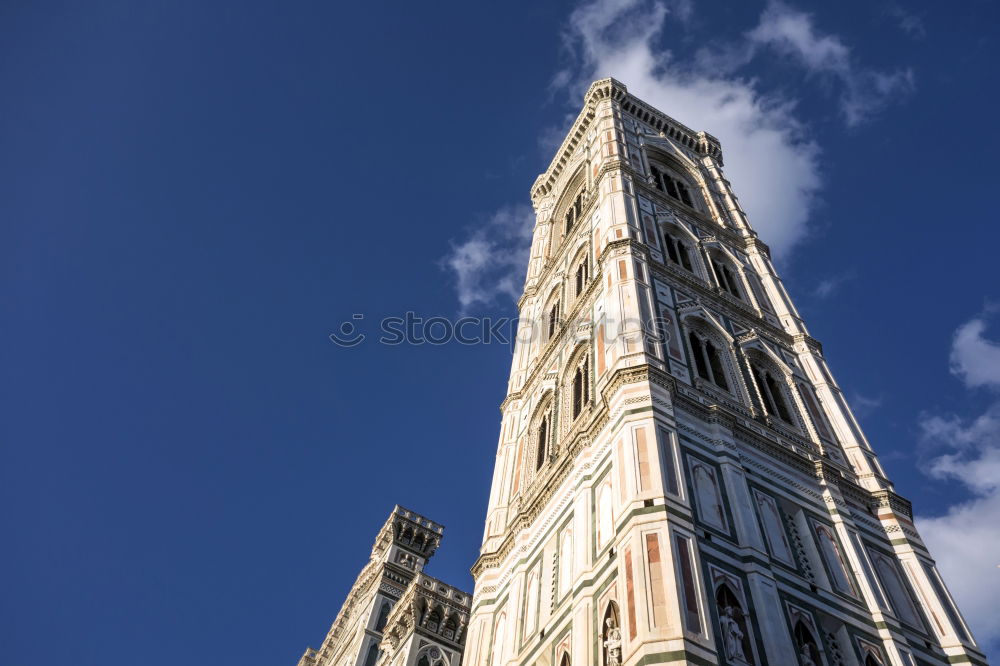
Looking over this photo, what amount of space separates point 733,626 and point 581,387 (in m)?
7.63

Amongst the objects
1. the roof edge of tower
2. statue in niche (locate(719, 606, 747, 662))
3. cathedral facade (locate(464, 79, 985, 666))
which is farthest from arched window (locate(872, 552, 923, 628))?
the roof edge of tower

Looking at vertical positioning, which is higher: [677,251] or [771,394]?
[677,251]

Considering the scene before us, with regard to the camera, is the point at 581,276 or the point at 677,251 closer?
the point at 677,251

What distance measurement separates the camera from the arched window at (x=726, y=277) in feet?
69.3

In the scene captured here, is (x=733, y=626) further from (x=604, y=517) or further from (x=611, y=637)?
(x=604, y=517)

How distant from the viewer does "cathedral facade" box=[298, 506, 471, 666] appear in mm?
21594

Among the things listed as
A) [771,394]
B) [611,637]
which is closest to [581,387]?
[771,394]

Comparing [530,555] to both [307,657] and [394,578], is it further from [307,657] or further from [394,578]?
[307,657]

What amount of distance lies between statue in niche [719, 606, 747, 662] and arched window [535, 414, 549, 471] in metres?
6.64

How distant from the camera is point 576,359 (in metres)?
17.9

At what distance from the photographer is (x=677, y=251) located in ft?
70.5

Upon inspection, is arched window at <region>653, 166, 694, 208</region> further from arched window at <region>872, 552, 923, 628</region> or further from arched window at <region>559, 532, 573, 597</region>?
arched window at <region>559, 532, 573, 597</region>

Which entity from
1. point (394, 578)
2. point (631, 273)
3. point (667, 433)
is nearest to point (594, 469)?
point (667, 433)

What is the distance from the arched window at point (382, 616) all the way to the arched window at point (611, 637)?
16650 mm
